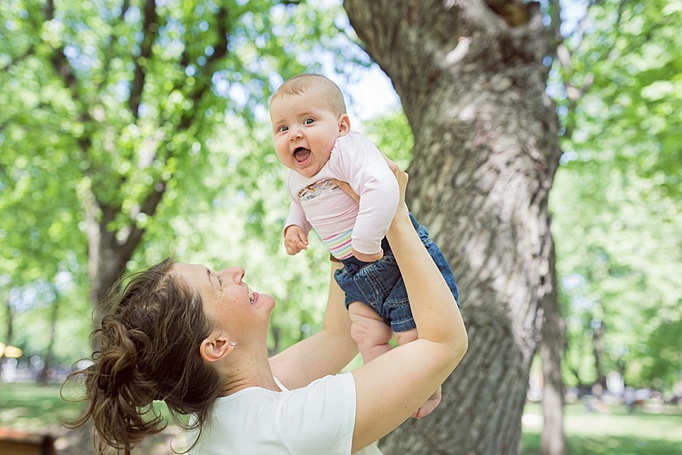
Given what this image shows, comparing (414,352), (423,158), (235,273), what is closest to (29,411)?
(423,158)

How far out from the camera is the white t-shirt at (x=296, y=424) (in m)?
1.50

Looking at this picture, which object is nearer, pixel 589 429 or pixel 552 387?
pixel 552 387

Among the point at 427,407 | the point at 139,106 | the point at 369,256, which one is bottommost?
the point at 427,407

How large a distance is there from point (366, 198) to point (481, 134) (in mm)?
1562

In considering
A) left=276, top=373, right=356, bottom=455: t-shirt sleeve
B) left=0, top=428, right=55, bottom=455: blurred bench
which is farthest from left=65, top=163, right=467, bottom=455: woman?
left=0, top=428, right=55, bottom=455: blurred bench

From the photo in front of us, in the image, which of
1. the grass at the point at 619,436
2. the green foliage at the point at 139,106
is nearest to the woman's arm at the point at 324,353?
the green foliage at the point at 139,106

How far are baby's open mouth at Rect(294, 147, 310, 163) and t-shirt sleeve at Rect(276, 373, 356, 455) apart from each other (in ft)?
2.16

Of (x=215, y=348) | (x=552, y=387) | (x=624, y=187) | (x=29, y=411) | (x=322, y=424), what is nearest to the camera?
(x=322, y=424)

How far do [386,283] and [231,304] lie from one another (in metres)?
0.46

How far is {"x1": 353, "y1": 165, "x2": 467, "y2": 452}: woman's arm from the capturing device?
155 centimetres

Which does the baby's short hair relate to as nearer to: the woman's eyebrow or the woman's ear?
the woman's eyebrow

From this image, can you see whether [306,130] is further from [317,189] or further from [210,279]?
[210,279]

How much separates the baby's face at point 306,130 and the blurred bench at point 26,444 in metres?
2.94

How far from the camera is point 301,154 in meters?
1.77
